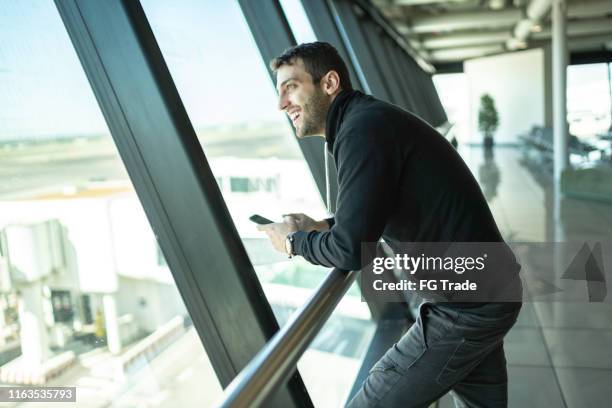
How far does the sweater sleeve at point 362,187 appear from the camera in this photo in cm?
137

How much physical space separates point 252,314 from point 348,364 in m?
1.80

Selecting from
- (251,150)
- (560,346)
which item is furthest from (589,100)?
(251,150)

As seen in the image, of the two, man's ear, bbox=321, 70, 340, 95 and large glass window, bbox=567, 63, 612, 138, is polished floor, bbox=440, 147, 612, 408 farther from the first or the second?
large glass window, bbox=567, 63, 612, 138

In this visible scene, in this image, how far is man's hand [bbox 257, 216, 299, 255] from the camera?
66.2 inches

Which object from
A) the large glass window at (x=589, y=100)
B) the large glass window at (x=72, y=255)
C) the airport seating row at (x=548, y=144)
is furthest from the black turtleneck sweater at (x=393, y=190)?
the large glass window at (x=589, y=100)

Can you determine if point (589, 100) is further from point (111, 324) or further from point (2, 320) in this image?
point (2, 320)

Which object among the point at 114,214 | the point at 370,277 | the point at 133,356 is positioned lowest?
the point at 370,277

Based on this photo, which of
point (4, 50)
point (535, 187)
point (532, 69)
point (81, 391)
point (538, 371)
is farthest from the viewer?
point (532, 69)

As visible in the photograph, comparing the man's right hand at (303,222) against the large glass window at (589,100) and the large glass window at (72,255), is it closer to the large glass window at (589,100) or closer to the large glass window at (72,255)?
the large glass window at (72,255)

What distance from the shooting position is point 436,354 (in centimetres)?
157

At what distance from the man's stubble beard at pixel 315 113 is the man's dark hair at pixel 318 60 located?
5 centimetres

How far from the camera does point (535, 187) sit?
10.3 metres

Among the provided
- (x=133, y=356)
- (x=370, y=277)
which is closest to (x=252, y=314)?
(x=133, y=356)

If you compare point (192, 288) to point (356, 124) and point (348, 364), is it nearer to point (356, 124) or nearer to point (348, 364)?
point (356, 124)
